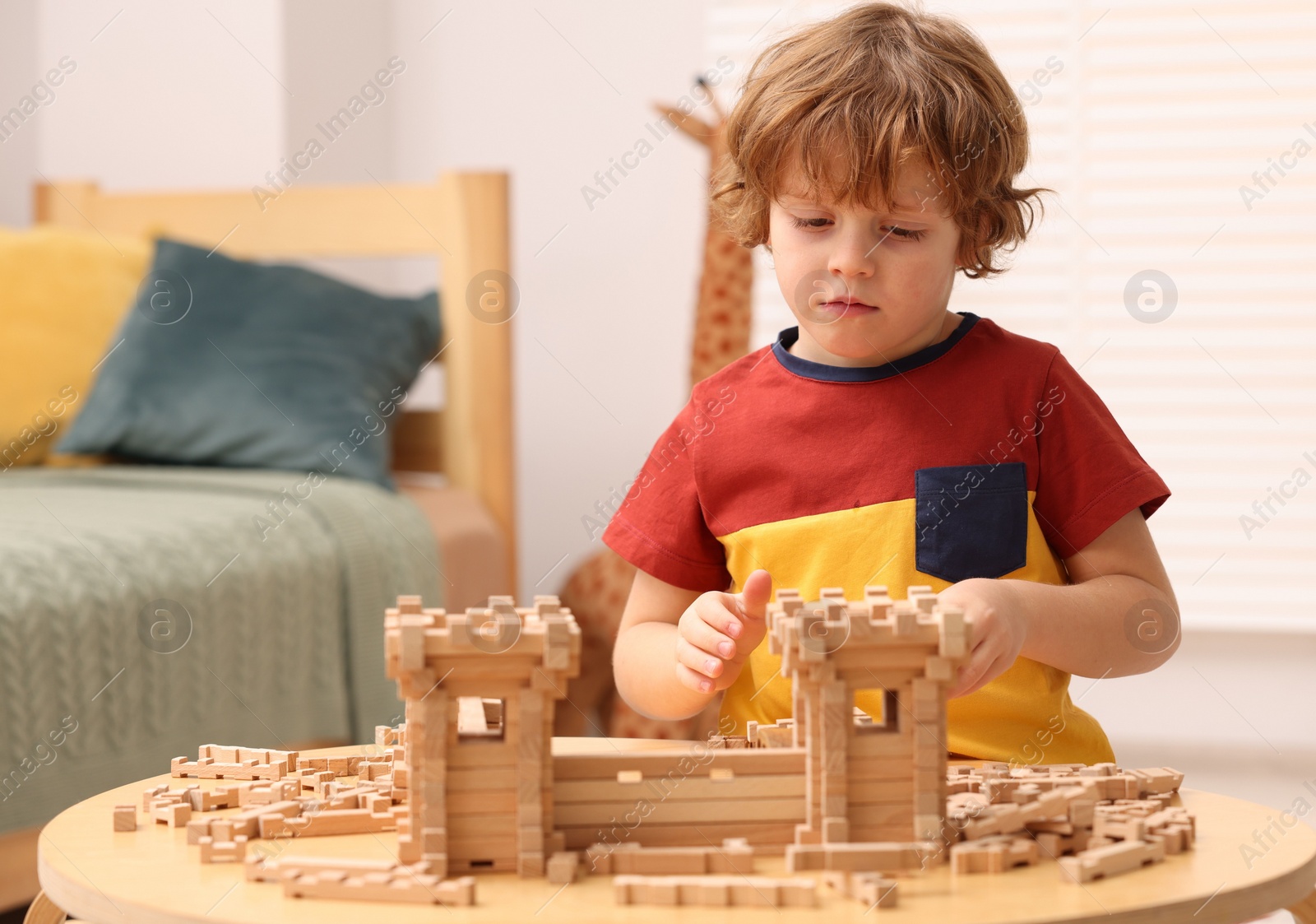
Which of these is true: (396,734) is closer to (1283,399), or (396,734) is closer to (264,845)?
(264,845)

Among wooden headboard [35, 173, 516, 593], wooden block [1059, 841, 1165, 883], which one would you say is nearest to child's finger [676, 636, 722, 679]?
wooden block [1059, 841, 1165, 883]

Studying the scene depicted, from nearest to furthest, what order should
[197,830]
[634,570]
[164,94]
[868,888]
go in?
[868,888], [197,830], [634,570], [164,94]

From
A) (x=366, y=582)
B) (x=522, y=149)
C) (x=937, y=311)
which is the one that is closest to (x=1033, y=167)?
(x=522, y=149)

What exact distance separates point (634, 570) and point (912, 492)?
4.21ft

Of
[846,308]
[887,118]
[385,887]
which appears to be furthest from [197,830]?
[887,118]

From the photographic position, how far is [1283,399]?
95.9 inches

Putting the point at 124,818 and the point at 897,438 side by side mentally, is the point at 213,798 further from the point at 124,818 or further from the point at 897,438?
the point at 897,438

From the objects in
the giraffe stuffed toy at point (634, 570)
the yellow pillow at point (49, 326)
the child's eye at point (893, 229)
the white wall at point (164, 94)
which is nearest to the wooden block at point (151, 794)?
the child's eye at point (893, 229)

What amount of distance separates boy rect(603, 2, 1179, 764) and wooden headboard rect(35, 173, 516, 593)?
4.16 ft

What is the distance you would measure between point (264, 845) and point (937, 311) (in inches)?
22.6

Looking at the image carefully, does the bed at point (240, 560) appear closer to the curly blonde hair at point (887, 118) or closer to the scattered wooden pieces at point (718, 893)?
the curly blonde hair at point (887, 118)

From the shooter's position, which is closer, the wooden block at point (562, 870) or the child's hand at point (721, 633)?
the wooden block at point (562, 870)

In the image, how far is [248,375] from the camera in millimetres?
2121

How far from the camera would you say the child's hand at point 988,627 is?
2.39ft
